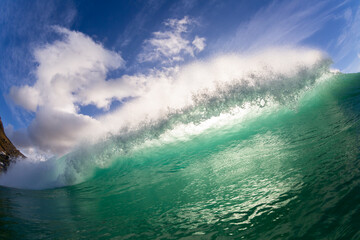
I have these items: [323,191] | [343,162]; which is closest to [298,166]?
[343,162]

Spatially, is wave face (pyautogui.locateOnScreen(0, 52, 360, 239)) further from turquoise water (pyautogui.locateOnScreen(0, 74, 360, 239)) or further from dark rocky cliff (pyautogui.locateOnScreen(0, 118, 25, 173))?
dark rocky cliff (pyautogui.locateOnScreen(0, 118, 25, 173))

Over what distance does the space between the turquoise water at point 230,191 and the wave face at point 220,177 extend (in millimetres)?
19

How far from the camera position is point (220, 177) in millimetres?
4441

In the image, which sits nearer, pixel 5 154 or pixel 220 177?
pixel 220 177

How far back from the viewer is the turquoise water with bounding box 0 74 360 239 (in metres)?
2.11

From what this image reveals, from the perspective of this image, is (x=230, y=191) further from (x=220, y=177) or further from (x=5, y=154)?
(x=5, y=154)

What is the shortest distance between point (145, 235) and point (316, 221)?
7.10 feet

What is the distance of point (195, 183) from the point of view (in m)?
4.55

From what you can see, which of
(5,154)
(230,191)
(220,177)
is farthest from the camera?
(5,154)

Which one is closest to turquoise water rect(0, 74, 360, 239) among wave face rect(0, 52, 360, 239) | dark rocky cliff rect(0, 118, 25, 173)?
wave face rect(0, 52, 360, 239)

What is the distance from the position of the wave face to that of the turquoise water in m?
0.02

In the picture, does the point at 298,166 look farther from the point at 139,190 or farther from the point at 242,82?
the point at 242,82

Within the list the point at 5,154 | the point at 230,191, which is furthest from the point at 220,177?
the point at 5,154

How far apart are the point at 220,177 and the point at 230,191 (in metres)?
0.99
